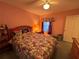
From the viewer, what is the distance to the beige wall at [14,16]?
15.5 ft

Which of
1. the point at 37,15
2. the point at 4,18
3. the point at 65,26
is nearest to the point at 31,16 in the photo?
the point at 37,15

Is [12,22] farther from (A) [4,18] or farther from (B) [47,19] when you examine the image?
(B) [47,19]

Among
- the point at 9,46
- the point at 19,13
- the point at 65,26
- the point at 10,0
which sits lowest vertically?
the point at 9,46

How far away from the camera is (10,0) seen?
4.29 m

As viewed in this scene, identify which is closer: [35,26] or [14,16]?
[14,16]

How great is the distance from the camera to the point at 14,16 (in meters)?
5.25

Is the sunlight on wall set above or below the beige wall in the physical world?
below

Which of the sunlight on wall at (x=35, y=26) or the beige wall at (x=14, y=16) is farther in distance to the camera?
the sunlight on wall at (x=35, y=26)

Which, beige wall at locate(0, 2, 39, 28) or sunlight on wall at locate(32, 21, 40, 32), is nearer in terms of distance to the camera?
beige wall at locate(0, 2, 39, 28)

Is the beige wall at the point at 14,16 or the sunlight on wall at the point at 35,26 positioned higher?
the beige wall at the point at 14,16

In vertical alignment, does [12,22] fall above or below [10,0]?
below

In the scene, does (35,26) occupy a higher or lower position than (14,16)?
lower

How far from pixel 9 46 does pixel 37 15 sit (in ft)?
11.9

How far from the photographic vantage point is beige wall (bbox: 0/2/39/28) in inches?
186
